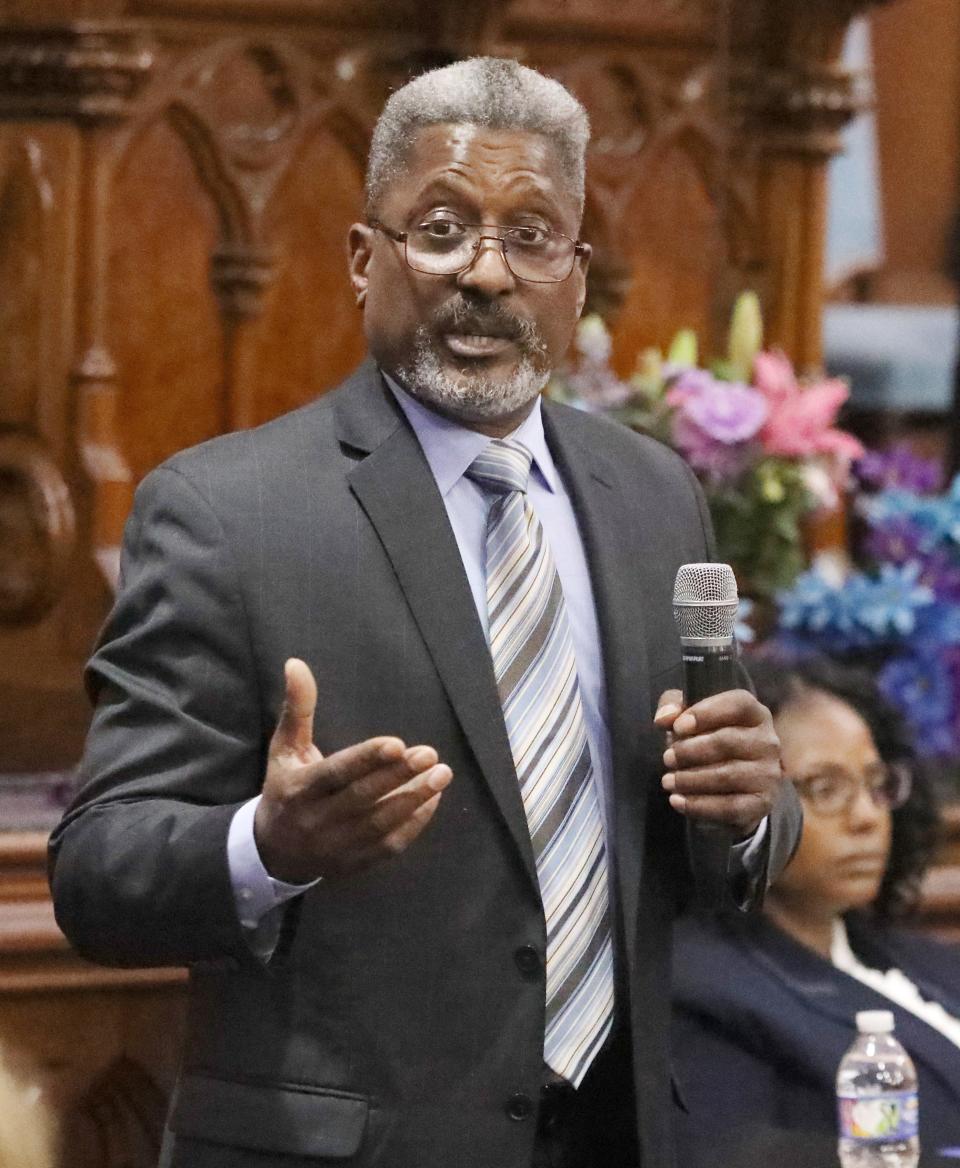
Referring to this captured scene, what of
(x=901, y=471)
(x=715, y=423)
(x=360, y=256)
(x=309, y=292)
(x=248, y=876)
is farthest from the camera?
(x=901, y=471)

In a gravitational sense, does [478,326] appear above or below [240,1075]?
above

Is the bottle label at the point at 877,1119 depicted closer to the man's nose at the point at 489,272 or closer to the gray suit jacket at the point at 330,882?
the gray suit jacket at the point at 330,882

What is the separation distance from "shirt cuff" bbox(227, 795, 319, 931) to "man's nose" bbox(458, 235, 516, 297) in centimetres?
53

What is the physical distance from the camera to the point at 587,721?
2.14 m

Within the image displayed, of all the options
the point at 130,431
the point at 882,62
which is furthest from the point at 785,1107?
the point at 882,62

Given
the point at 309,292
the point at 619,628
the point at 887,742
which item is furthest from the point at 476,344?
the point at 309,292

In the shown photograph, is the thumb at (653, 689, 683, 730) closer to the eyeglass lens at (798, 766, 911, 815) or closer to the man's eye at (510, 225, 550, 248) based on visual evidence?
the man's eye at (510, 225, 550, 248)

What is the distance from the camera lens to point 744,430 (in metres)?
3.58

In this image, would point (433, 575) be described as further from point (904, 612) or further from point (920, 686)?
point (920, 686)

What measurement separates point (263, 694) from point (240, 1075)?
0.34 meters

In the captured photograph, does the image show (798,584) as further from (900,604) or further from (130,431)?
(130,431)

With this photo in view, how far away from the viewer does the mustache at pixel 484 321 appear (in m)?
2.11

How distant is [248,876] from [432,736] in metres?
0.23

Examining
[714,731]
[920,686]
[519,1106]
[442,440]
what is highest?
[442,440]
